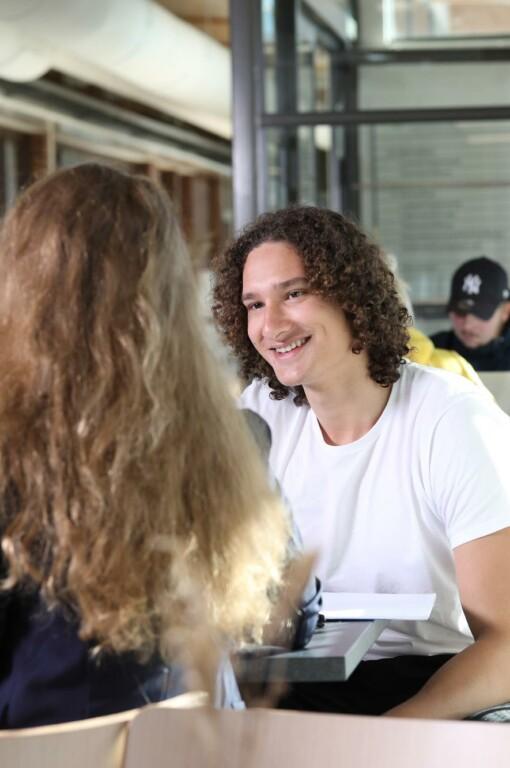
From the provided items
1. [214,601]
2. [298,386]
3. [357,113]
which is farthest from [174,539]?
[357,113]

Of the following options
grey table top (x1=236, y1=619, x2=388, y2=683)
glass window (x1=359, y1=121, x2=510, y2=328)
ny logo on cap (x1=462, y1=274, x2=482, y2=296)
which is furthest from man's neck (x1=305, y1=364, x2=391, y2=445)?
glass window (x1=359, y1=121, x2=510, y2=328)

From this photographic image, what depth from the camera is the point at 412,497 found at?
2004 mm

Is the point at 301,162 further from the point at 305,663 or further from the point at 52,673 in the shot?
the point at 52,673

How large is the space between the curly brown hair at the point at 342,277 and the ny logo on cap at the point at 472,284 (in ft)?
9.39

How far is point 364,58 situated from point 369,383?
3.91m

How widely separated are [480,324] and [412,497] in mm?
3046

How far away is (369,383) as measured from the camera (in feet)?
6.99

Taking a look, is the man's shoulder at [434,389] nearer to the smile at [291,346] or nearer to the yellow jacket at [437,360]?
the smile at [291,346]

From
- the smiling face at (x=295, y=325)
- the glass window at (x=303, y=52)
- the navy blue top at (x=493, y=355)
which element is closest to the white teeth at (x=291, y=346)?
the smiling face at (x=295, y=325)

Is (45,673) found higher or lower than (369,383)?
lower

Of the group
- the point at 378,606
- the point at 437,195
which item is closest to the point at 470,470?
the point at 378,606

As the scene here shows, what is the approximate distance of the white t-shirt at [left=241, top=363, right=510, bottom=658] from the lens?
6.38ft

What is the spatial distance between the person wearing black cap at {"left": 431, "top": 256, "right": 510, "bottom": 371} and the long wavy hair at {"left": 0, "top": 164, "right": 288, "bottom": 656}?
370 cm

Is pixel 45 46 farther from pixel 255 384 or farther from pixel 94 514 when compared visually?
pixel 94 514
